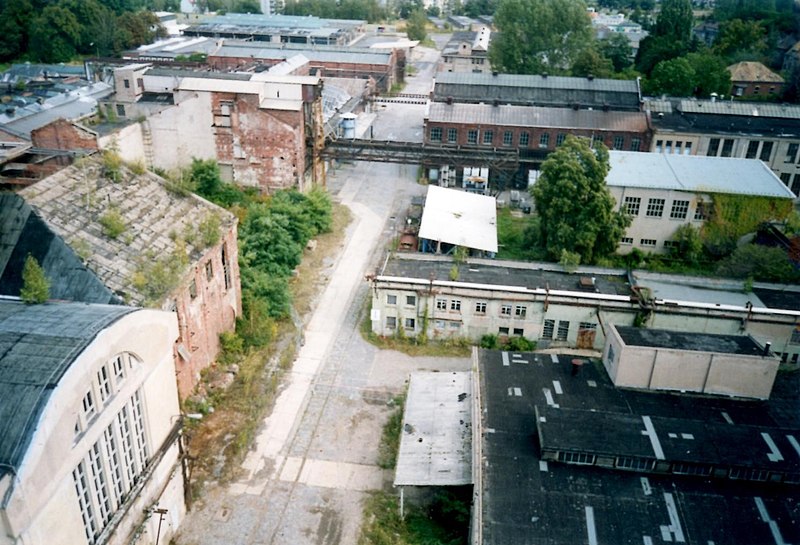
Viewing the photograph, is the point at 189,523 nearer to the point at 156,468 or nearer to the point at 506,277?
the point at 156,468

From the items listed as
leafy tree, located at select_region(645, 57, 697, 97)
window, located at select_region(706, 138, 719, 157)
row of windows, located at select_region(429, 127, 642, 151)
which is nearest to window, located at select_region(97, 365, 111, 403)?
row of windows, located at select_region(429, 127, 642, 151)

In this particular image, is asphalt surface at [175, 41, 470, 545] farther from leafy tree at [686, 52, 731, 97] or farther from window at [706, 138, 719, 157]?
leafy tree at [686, 52, 731, 97]

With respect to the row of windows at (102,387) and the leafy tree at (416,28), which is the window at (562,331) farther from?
the leafy tree at (416,28)

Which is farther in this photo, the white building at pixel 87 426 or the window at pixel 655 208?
the window at pixel 655 208

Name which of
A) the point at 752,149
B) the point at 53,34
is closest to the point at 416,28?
the point at 53,34

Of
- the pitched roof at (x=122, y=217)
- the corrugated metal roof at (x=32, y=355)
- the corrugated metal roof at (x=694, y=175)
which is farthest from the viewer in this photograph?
the corrugated metal roof at (x=694, y=175)

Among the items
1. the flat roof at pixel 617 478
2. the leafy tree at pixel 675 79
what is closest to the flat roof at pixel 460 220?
the flat roof at pixel 617 478

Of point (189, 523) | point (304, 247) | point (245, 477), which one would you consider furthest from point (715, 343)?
point (304, 247)

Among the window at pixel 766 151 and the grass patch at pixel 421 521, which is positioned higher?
the window at pixel 766 151
